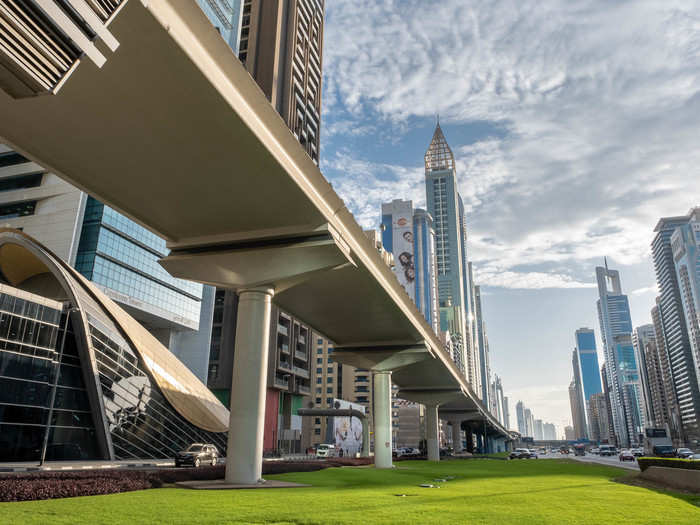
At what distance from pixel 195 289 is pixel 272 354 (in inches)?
581

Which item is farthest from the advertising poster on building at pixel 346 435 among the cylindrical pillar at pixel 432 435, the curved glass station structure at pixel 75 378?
the curved glass station structure at pixel 75 378

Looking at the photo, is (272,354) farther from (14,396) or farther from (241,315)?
(241,315)

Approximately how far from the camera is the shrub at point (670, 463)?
21.9 m

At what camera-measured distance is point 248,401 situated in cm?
2083

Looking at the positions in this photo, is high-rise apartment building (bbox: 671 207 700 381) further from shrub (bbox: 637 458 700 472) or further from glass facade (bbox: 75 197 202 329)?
shrub (bbox: 637 458 700 472)

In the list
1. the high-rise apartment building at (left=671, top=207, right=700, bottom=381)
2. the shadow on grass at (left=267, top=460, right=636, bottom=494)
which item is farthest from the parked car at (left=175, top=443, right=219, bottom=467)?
the high-rise apartment building at (left=671, top=207, right=700, bottom=381)

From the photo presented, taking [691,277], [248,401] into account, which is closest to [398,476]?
[248,401]

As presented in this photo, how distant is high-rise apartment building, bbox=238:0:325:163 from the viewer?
91.4m

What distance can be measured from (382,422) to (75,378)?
22508 mm

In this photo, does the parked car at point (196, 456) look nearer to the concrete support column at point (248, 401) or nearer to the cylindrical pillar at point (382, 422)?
the concrete support column at point (248, 401)

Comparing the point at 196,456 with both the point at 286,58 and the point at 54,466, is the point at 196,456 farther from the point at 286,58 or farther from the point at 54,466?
the point at 286,58

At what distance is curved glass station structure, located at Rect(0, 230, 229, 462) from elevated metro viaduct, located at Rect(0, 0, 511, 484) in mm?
13351

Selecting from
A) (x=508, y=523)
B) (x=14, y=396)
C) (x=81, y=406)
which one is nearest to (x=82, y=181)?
(x=508, y=523)

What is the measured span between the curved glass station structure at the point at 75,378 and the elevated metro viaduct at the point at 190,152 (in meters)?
13.4
